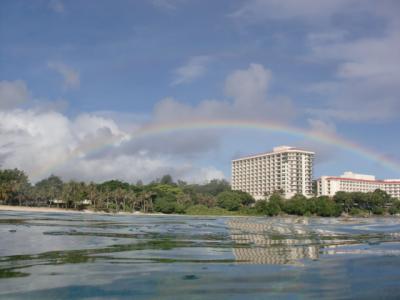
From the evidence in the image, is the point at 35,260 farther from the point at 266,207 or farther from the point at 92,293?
the point at 266,207

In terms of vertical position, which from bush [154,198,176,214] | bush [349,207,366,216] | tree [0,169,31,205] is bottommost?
bush [349,207,366,216]

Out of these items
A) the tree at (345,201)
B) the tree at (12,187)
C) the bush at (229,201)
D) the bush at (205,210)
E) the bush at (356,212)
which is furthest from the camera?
the tree at (345,201)

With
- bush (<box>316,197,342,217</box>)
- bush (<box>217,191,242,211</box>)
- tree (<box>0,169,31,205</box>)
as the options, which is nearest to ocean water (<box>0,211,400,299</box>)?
tree (<box>0,169,31,205</box>)

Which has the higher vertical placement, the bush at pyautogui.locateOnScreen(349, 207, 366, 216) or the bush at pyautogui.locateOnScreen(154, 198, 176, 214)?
the bush at pyautogui.locateOnScreen(154, 198, 176, 214)

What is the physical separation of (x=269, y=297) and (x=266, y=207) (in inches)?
4768

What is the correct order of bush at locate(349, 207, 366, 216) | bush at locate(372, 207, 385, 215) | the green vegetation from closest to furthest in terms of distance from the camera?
the green vegetation
bush at locate(349, 207, 366, 216)
bush at locate(372, 207, 385, 215)

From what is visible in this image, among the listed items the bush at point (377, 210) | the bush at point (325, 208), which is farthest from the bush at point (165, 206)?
the bush at point (377, 210)

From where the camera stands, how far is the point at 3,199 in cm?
12031

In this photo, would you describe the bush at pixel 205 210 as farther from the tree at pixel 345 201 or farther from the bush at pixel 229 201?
the tree at pixel 345 201

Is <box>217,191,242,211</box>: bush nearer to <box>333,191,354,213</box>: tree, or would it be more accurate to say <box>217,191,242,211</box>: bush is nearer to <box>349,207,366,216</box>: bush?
<box>333,191,354,213</box>: tree

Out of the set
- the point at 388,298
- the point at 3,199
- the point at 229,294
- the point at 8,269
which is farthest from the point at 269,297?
the point at 3,199

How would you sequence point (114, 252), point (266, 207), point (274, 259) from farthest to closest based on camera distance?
point (266, 207) < point (114, 252) < point (274, 259)

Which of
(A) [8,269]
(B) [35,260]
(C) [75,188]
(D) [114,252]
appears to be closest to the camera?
(A) [8,269]

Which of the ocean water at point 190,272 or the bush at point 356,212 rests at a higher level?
the ocean water at point 190,272
